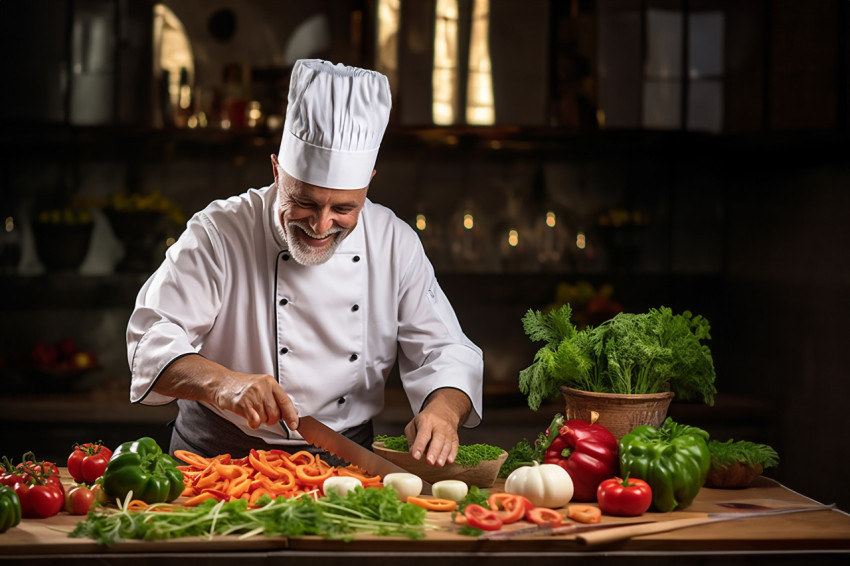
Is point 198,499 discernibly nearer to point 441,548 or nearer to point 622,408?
point 441,548

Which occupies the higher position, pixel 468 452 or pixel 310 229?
pixel 310 229

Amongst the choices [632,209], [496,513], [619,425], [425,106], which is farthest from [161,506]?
[632,209]

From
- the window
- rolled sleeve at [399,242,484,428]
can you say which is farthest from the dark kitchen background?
rolled sleeve at [399,242,484,428]

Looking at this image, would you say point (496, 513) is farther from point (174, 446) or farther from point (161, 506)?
point (174, 446)

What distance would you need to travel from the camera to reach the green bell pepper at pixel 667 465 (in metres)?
1.94

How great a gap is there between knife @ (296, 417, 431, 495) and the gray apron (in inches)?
7.9

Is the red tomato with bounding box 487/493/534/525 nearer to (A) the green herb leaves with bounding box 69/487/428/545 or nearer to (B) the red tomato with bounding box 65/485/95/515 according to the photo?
(A) the green herb leaves with bounding box 69/487/428/545

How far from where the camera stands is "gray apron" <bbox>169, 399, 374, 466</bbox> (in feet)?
8.20

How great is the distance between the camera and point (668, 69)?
4.73 m

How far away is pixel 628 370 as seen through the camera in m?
2.23

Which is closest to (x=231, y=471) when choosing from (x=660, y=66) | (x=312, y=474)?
(x=312, y=474)

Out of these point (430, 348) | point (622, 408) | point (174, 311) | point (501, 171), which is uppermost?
point (501, 171)

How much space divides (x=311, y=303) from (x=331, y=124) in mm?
525

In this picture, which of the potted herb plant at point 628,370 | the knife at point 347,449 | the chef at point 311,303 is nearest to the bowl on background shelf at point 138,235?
the chef at point 311,303
